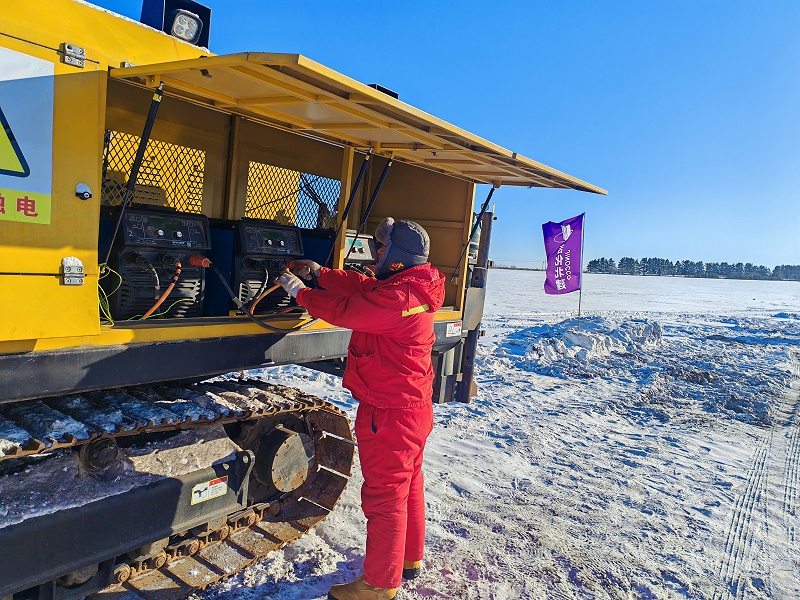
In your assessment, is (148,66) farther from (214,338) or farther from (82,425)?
(82,425)

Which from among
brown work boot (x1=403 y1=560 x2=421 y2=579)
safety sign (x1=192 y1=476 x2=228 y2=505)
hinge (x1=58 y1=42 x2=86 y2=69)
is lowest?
brown work boot (x1=403 y1=560 x2=421 y2=579)

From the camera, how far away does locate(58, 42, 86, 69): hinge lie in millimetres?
2342

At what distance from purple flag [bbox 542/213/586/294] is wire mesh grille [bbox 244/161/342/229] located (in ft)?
26.9

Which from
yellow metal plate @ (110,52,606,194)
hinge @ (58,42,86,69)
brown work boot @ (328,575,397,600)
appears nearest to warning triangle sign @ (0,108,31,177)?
hinge @ (58,42,86,69)

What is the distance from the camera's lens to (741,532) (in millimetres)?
4320

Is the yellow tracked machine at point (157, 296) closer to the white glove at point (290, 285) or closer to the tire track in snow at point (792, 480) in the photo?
the white glove at point (290, 285)

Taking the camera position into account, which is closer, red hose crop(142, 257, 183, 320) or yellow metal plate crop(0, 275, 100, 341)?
yellow metal plate crop(0, 275, 100, 341)

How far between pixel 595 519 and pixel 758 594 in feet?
3.57

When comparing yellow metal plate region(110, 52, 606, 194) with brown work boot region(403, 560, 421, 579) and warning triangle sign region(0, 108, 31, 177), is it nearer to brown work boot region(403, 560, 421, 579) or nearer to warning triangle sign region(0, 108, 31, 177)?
warning triangle sign region(0, 108, 31, 177)

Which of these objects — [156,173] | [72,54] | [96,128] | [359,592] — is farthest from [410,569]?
[156,173]

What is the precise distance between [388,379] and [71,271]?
1.58 m

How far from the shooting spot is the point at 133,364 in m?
2.72

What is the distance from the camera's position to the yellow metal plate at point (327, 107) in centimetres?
240

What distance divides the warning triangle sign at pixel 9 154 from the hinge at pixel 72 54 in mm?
341
